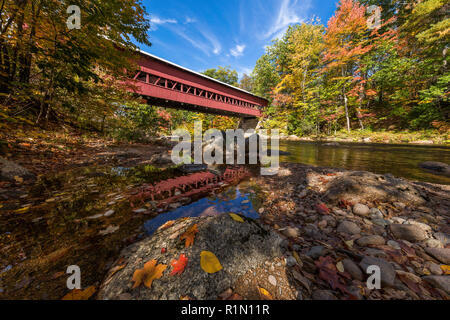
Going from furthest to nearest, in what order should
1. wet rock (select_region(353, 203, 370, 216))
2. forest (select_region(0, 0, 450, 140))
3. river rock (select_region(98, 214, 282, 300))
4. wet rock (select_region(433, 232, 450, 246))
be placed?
1. forest (select_region(0, 0, 450, 140))
2. wet rock (select_region(353, 203, 370, 216))
3. wet rock (select_region(433, 232, 450, 246))
4. river rock (select_region(98, 214, 282, 300))

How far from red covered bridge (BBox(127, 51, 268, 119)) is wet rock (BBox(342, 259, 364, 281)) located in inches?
357

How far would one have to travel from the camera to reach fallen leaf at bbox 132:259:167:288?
0.89 meters

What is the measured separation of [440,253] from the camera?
124 centimetres

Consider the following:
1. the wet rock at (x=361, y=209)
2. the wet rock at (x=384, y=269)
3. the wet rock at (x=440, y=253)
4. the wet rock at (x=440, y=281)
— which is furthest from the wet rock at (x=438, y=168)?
the wet rock at (x=384, y=269)

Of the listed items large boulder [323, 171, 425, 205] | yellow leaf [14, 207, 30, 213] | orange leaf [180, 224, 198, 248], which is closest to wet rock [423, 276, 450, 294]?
large boulder [323, 171, 425, 205]

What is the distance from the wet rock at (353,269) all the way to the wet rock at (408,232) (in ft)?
2.99

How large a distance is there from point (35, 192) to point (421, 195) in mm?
5786

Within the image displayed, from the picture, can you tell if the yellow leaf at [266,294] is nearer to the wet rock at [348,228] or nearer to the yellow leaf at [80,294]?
the yellow leaf at [80,294]

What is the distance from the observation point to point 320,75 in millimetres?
18141

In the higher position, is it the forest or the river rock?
the forest

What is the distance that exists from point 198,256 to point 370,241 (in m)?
1.65

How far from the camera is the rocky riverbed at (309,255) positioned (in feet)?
2.97

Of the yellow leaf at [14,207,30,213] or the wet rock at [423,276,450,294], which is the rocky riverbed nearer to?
the wet rock at [423,276,450,294]
